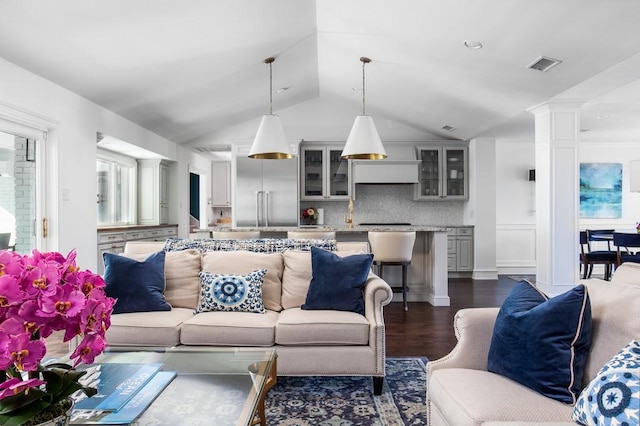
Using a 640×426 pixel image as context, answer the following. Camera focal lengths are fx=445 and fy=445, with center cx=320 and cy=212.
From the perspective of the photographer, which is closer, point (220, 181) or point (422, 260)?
point (422, 260)

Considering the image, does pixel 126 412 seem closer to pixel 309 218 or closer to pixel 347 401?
pixel 347 401

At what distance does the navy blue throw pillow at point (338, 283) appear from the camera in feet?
9.64

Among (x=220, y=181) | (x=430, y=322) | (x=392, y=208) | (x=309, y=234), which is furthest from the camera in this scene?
(x=220, y=181)

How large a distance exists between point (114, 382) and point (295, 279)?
1.58 metres

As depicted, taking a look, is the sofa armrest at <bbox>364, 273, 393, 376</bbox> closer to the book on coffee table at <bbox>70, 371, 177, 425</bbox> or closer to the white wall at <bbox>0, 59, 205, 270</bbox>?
the book on coffee table at <bbox>70, 371, 177, 425</bbox>

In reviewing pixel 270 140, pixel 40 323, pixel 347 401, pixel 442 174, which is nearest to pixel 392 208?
pixel 442 174

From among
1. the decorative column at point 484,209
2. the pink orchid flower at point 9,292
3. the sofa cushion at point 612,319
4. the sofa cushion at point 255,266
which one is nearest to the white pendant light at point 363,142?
the sofa cushion at point 255,266

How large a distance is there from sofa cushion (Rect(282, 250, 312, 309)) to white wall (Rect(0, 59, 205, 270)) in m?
2.67

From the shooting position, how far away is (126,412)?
5.08 feet

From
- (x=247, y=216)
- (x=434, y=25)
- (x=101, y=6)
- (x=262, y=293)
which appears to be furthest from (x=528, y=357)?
(x=247, y=216)

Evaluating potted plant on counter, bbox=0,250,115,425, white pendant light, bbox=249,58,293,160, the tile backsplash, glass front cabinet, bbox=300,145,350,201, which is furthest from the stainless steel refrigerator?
potted plant on counter, bbox=0,250,115,425

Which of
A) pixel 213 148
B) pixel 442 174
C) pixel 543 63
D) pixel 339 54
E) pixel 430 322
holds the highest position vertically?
pixel 339 54

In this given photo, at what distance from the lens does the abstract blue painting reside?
8.41m

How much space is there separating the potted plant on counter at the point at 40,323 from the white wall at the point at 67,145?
3.29m
